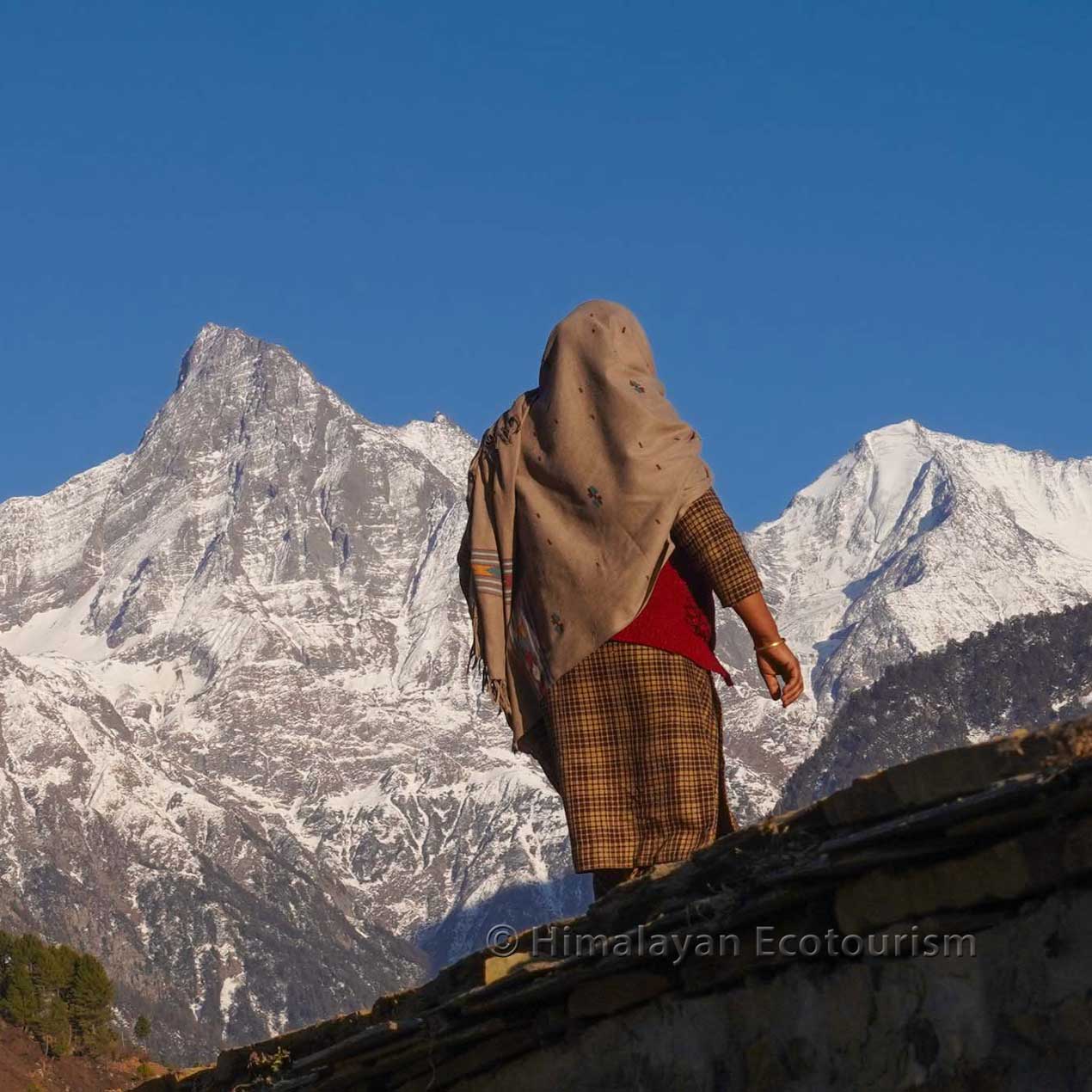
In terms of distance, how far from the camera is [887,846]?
14.8ft

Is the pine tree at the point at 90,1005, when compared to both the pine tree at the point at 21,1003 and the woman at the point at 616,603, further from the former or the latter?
the woman at the point at 616,603

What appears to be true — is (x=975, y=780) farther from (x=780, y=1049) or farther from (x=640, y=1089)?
(x=640, y=1089)

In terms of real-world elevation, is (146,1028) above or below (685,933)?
above

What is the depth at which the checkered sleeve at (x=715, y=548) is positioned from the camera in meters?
6.53

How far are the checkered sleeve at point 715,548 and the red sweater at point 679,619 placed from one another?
114 millimetres

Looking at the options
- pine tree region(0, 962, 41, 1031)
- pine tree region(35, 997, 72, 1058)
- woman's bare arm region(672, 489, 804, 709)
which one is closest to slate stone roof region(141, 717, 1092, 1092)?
woman's bare arm region(672, 489, 804, 709)

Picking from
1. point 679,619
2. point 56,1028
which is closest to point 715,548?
point 679,619

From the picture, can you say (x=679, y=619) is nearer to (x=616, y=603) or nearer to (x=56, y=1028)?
(x=616, y=603)

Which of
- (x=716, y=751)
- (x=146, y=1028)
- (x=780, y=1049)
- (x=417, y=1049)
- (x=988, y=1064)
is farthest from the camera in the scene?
(x=146, y=1028)

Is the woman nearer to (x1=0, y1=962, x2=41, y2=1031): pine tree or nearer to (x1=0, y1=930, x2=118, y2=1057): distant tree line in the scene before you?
(x1=0, y1=930, x2=118, y2=1057): distant tree line

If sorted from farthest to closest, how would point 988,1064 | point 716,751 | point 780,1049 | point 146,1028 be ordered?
point 146,1028
point 716,751
point 780,1049
point 988,1064

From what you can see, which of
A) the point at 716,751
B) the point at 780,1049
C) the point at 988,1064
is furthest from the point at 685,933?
the point at 716,751

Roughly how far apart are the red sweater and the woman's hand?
13 cm

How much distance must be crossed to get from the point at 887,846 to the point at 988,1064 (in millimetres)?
492
